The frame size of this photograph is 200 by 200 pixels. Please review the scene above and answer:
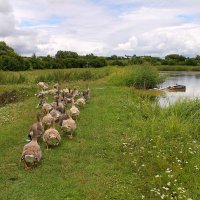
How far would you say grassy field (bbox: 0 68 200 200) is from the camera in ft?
27.2

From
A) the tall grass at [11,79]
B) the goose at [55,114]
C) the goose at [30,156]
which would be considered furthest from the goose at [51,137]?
the tall grass at [11,79]

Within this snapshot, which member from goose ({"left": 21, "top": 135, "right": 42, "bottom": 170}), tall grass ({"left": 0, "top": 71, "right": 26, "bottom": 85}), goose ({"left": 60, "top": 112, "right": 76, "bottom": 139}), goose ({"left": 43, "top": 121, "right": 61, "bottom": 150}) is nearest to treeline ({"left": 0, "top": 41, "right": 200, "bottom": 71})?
tall grass ({"left": 0, "top": 71, "right": 26, "bottom": 85})

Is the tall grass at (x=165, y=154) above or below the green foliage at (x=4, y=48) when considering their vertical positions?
below

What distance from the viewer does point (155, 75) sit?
36094 millimetres

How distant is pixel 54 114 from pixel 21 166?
4545mm

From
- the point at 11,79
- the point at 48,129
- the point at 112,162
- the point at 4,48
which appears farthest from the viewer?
the point at 4,48

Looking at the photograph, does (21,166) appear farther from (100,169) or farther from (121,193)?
(121,193)

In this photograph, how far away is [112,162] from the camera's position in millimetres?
10172

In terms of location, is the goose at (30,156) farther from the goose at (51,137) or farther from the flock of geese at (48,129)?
the goose at (51,137)

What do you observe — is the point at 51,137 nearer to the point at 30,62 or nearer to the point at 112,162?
the point at 112,162

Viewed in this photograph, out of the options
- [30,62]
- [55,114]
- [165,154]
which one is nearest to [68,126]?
[55,114]

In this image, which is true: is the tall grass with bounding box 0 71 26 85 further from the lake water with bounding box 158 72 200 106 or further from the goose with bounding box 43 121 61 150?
the goose with bounding box 43 121 61 150

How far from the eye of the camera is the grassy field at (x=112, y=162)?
828cm

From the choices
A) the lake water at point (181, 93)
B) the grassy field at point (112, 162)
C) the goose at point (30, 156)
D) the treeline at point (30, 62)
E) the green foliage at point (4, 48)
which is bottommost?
the lake water at point (181, 93)
